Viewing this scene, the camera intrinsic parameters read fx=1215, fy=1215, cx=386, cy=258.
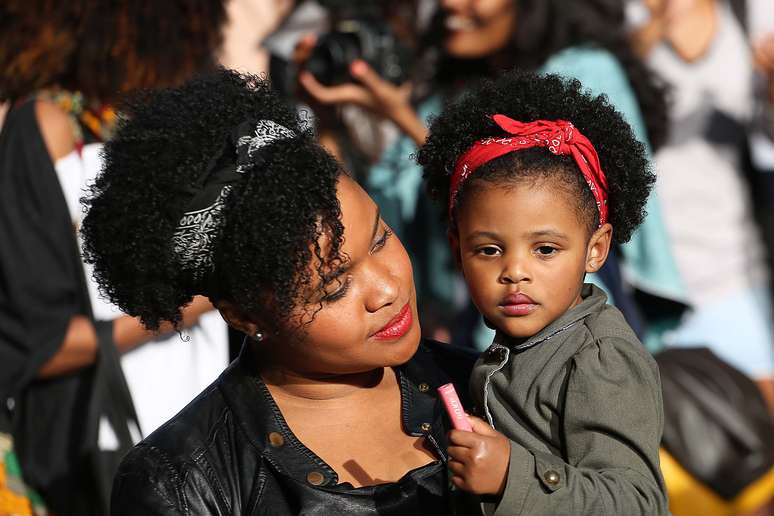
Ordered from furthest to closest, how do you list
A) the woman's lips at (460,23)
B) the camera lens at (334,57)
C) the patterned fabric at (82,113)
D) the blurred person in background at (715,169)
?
the blurred person in background at (715,169) → the woman's lips at (460,23) → the camera lens at (334,57) → the patterned fabric at (82,113)

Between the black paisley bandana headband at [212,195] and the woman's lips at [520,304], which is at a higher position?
the black paisley bandana headband at [212,195]

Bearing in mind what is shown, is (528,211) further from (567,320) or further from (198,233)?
(198,233)

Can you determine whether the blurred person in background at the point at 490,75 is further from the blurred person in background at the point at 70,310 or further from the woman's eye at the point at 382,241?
the woman's eye at the point at 382,241

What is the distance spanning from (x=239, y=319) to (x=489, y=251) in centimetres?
45

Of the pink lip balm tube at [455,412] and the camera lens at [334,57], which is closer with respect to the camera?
the pink lip balm tube at [455,412]


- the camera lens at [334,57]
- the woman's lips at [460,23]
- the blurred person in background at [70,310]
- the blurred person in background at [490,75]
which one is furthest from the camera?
the woman's lips at [460,23]

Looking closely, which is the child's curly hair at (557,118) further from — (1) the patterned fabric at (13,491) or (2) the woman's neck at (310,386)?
(1) the patterned fabric at (13,491)

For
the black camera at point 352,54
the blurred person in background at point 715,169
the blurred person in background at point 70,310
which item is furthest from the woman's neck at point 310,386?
the blurred person in background at point 715,169

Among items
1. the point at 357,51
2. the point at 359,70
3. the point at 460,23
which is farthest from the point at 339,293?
the point at 460,23

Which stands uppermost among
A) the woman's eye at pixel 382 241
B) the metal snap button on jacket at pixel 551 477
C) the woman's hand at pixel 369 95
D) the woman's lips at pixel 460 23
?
the woman's lips at pixel 460 23

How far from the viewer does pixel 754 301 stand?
4.51m

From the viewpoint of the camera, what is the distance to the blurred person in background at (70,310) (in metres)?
3.31

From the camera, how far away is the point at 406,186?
424 cm

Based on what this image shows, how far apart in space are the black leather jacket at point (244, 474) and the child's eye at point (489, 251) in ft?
1.11
